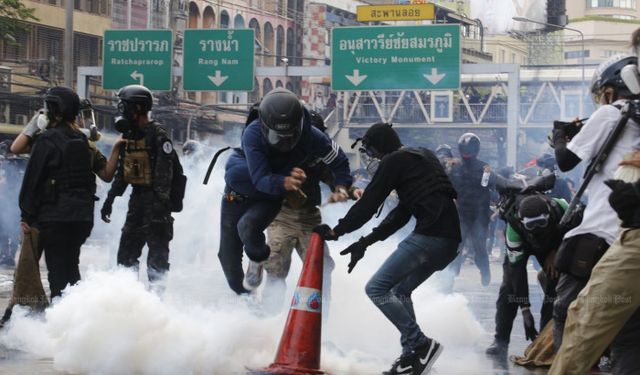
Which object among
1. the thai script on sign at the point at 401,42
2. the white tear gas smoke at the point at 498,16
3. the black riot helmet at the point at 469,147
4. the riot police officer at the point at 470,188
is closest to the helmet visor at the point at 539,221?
the riot police officer at the point at 470,188

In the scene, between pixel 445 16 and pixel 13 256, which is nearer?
pixel 13 256

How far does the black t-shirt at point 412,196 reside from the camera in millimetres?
6875

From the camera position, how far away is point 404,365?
6.87m

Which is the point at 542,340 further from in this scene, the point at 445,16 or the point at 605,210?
the point at 445,16

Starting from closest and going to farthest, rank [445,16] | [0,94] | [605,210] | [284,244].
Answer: [605,210], [284,244], [0,94], [445,16]

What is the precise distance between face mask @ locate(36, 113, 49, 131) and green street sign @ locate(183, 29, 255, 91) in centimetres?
1582

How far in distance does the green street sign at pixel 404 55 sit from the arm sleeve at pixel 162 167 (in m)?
14.3

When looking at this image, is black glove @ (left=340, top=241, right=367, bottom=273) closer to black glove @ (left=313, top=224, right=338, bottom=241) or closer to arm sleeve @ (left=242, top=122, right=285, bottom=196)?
black glove @ (left=313, top=224, right=338, bottom=241)

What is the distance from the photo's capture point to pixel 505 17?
91375 millimetres

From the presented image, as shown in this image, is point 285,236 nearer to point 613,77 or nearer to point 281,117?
point 281,117

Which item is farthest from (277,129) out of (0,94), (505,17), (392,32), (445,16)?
(505,17)

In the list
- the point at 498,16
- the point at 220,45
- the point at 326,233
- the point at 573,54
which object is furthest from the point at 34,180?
the point at 573,54

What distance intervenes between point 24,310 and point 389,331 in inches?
96.4

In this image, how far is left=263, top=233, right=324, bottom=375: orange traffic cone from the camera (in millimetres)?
6645
